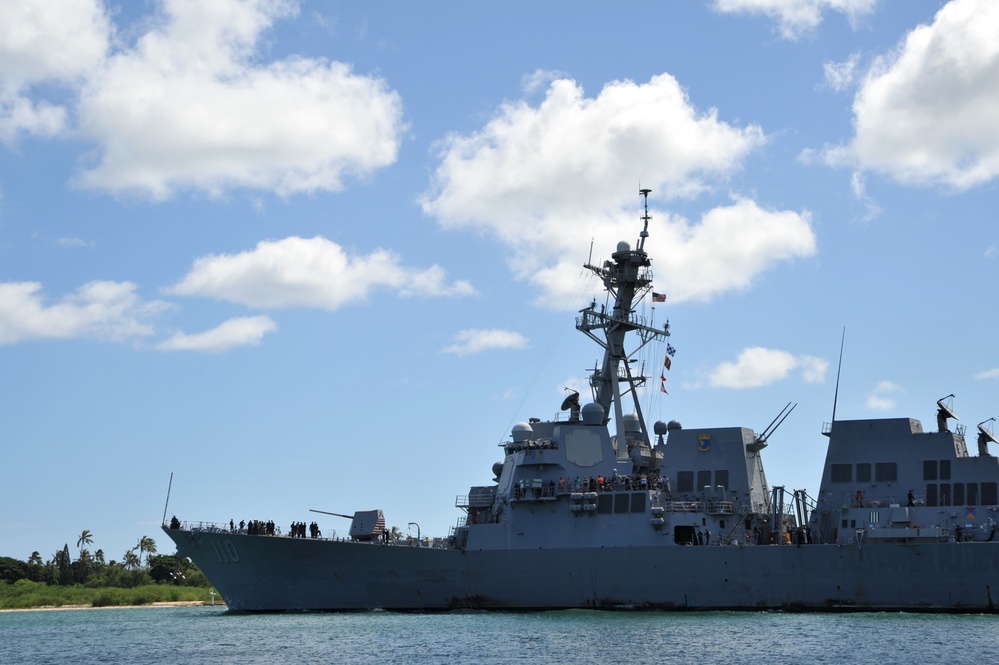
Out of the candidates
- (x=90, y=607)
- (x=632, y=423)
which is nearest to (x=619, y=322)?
(x=632, y=423)

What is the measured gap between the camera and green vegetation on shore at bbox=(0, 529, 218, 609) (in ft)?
192

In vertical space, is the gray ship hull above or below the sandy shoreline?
above

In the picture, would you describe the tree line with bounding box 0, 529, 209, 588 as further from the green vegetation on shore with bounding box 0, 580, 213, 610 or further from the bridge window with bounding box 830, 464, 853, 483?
the bridge window with bounding box 830, 464, 853, 483

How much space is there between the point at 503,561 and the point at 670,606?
5135mm

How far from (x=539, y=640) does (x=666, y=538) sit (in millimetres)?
7217

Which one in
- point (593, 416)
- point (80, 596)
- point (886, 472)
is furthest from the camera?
point (80, 596)

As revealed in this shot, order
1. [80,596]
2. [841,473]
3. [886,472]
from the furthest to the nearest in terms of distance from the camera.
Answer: [80,596], [841,473], [886,472]

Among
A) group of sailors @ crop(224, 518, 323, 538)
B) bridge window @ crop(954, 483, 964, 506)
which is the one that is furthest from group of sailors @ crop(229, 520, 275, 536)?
bridge window @ crop(954, 483, 964, 506)

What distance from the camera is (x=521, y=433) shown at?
3634cm

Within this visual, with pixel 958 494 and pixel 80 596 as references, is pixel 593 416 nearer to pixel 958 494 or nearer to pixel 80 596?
pixel 958 494

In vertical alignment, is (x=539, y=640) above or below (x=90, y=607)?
above

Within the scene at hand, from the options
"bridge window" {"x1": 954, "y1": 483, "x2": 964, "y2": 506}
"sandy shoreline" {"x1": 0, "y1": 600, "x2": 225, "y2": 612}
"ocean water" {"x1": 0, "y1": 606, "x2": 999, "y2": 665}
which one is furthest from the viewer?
"sandy shoreline" {"x1": 0, "y1": 600, "x2": 225, "y2": 612}

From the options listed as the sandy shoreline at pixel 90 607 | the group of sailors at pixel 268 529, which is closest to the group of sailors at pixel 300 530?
the group of sailors at pixel 268 529

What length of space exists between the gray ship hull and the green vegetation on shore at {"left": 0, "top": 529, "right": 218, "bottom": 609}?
24.5 meters
